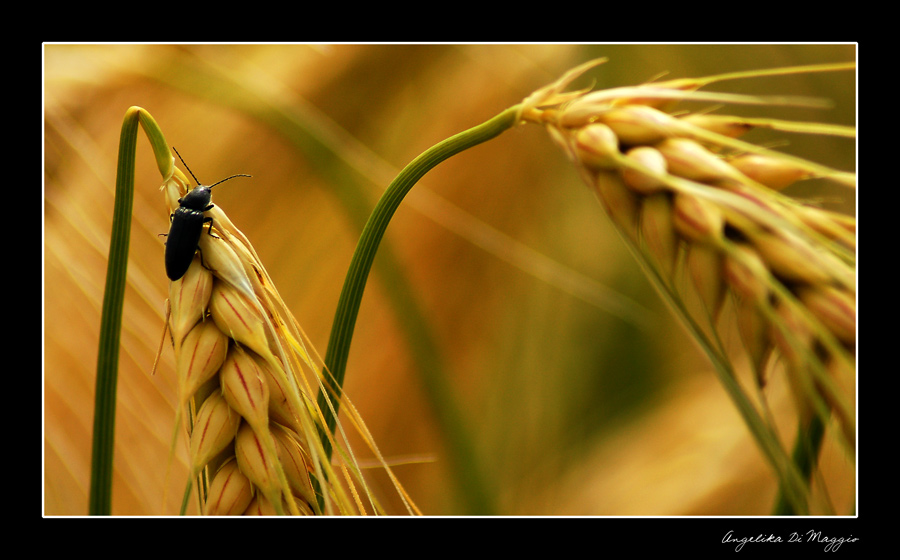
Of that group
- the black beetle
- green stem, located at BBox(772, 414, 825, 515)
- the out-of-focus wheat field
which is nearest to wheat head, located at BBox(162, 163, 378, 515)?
the black beetle

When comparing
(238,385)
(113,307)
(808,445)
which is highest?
(113,307)

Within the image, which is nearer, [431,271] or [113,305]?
[113,305]

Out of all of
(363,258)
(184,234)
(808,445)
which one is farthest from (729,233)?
(184,234)

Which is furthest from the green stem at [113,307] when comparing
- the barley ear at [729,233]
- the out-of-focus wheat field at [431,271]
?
the barley ear at [729,233]

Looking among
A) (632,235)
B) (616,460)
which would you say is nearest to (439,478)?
(616,460)

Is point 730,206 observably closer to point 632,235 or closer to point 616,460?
point 632,235

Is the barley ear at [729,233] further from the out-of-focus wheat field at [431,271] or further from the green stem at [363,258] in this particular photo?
the out-of-focus wheat field at [431,271]

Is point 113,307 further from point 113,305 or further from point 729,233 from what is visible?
point 729,233
